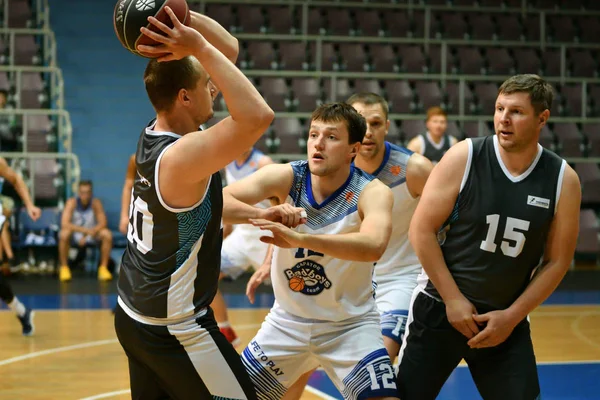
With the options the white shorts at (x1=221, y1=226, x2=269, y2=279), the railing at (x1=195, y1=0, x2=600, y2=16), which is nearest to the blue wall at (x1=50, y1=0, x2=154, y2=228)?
the railing at (x1=195, y1=0, x2=600, y2=16)

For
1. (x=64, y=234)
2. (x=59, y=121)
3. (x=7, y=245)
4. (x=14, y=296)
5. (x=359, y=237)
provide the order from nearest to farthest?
(x=359, y=237), (x=14, y=296), (x=7, y=245), (x=64, y=234), (x=59, y=121)

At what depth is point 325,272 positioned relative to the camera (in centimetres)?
376

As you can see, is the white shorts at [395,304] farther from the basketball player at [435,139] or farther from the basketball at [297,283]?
the basketball player at [435,139]

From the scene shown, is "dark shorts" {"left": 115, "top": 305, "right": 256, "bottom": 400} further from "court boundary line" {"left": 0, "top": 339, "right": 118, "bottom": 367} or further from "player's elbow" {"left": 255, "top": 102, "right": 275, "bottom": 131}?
"court boundary line" {"left": 0, "top": 339, "right": 118, "bottom": 367}

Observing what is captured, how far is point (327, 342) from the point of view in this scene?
372cm

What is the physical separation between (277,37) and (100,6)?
3.50 meters

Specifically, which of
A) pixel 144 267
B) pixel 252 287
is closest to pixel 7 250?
pixel 252 287

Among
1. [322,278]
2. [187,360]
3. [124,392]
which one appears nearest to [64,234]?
[124,392]

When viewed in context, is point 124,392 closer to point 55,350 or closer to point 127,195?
point 55,350

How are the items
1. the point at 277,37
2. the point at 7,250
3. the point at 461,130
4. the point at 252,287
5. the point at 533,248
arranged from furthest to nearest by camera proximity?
the point at 277,37 < the point at 461,130 < the point at 7,250 < the point at 252,287 < the point at 533,248

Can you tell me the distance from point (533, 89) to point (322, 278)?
3.95 feet

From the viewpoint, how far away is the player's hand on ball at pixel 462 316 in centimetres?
355

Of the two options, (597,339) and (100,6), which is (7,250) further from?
(597,339)

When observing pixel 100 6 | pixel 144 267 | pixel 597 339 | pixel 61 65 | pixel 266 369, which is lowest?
pixel 597 339
